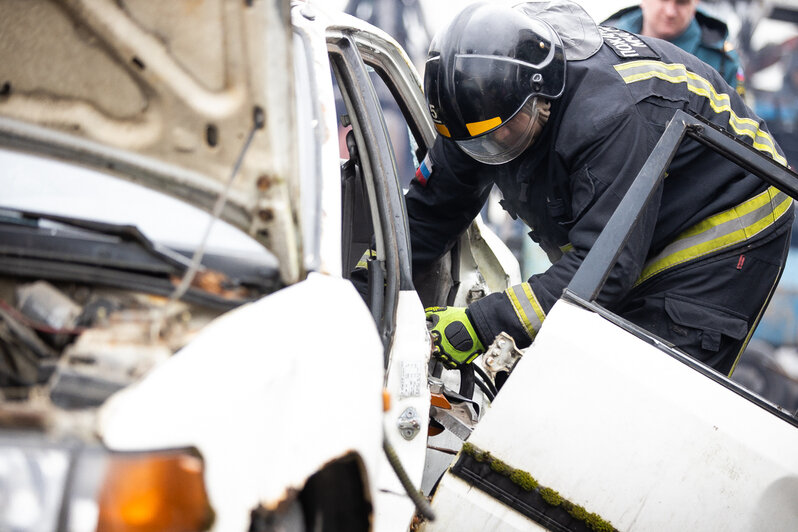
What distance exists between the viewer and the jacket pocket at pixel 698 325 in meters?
2.31

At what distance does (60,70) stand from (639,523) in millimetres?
1634

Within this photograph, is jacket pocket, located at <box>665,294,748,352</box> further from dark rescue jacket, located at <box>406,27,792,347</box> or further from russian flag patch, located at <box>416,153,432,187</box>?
russian flag patch, located at <box>416,153,432,187</box>

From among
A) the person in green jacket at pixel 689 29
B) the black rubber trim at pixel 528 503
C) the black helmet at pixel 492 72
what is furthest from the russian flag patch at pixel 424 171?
the person in green jacket at pixel 689 29

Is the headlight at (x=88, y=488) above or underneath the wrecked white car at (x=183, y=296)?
underneath

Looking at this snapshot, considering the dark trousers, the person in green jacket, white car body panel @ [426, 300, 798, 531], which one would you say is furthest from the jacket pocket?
the person in green jacket

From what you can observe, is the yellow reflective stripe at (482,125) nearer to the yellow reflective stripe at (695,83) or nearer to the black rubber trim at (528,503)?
the yellow reflective stripe at (695,83)

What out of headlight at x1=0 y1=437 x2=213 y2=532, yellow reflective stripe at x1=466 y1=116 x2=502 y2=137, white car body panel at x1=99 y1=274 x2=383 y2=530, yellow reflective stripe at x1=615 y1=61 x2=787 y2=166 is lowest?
headlight at x1=0 y1=437 x2=213 y2=532

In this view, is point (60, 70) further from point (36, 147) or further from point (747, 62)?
point (747, 62)

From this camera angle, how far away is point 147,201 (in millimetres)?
1543

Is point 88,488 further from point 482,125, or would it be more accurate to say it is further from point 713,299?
point 713,299

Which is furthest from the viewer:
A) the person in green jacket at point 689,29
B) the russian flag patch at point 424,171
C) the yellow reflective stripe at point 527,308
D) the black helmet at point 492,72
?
the person in green jacket at point 689,29

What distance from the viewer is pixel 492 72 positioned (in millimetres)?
2277

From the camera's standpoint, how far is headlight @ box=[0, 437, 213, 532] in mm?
1008

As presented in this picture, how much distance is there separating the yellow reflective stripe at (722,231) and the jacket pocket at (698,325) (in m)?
0.13
